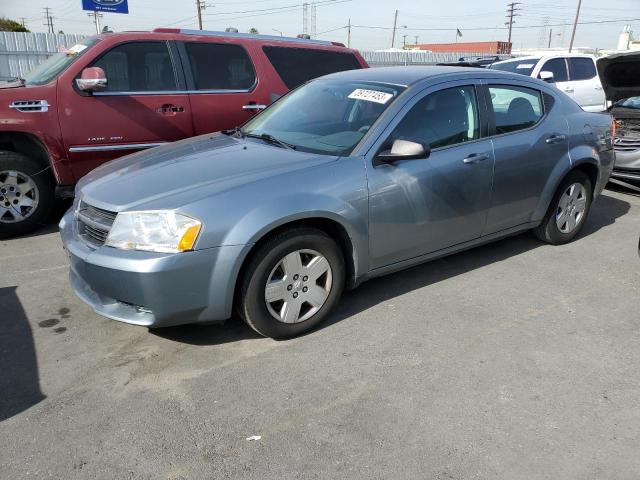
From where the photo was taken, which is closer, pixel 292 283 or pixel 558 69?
pixel 292 283

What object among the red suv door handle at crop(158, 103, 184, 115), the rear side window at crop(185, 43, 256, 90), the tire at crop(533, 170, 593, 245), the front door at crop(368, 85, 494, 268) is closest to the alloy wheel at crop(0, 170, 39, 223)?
the red suv door handle at crop(158, 103, 184, 115)

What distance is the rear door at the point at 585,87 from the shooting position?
38.6 feet

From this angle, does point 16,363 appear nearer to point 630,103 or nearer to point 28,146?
point 28,146

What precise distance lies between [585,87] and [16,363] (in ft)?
39.8

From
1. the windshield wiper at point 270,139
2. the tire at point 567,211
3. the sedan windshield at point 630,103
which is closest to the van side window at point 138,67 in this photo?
the windshield wiper at point 270,139

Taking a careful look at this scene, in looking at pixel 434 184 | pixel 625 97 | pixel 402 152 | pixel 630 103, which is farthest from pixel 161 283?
pixel 630 103

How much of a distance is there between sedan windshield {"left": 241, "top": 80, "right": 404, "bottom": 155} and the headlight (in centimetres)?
110

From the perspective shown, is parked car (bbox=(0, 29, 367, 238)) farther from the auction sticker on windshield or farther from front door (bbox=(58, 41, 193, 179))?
the auction sticker on windshield

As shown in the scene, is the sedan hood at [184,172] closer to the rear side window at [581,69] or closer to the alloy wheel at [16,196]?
the alloy wheel at [16,196]

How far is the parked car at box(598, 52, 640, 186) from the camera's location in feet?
21.5

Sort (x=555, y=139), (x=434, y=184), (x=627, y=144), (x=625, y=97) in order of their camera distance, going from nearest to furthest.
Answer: (x=434, y=184)
(x=555, y=139)
(x=627, y=144)
(x=625, y=97)

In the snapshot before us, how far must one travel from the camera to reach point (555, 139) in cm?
466

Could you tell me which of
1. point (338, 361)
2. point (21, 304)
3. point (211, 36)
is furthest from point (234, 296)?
point (211, 36)

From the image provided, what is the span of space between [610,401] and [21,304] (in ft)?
12.4
